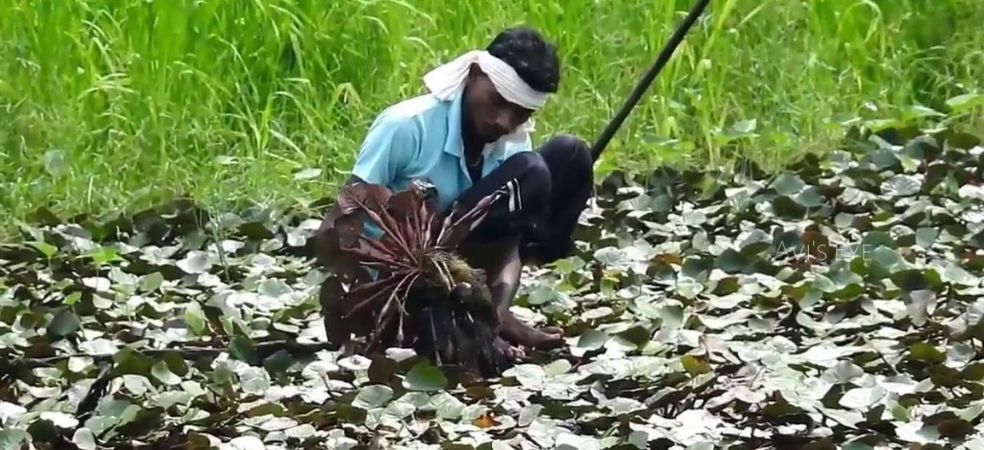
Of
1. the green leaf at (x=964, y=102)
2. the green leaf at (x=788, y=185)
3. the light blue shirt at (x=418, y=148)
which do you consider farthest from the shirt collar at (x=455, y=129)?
the green leaf at (x=964, y=102)

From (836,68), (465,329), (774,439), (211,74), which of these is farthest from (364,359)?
(836,68)

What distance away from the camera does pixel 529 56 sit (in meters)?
3.60

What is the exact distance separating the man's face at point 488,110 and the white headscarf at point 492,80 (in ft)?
0.06

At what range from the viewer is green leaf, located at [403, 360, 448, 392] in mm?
3469

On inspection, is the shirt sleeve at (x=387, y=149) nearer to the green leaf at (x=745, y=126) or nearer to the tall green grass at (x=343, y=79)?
the tall green grass at (x=343, y=79)

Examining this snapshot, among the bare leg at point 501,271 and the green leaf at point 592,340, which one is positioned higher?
the bare leg at point 501,271

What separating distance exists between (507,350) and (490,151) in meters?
0.43

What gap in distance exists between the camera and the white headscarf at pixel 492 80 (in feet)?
11.8

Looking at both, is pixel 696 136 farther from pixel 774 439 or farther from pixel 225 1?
pixel 774 439

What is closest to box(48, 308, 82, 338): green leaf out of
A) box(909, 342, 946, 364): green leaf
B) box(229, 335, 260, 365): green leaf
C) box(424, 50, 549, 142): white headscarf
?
box(229, 335, 260, 365): green leaf

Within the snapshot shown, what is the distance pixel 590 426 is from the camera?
3379 mm

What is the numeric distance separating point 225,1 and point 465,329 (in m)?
3.30

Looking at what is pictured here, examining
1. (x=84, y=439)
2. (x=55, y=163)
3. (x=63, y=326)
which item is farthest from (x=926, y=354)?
(x=55, y=163)

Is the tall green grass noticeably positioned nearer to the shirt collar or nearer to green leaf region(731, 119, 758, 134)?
green leaf region(731, 119, 758, 134)
